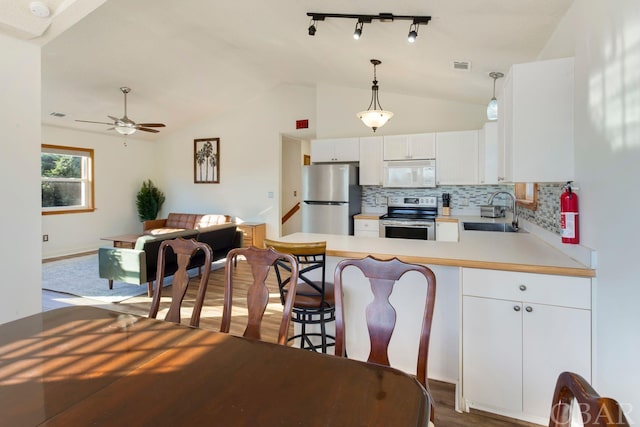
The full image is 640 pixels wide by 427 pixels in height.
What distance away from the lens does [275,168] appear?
22.8ft

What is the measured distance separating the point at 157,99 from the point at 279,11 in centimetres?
403


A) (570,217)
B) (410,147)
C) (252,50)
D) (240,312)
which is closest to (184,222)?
(252,50)

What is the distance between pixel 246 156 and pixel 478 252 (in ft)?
19.2

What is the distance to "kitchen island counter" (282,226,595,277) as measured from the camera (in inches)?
72.1

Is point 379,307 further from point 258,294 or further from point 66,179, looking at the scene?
point 66,179

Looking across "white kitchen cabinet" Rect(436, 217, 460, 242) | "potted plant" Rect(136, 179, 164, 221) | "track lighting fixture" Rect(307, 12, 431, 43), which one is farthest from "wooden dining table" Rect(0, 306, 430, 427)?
"potted plant" Rect(136, 179, 164, 221)

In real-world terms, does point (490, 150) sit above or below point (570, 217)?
above

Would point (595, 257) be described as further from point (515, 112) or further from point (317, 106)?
point (317, 106)

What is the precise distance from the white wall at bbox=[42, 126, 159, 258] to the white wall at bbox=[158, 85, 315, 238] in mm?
734

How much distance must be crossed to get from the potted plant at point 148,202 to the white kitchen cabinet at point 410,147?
5.55 m

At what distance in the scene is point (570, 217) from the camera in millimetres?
1938

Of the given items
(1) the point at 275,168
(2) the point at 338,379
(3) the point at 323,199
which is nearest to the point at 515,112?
(2) the point at 338,379

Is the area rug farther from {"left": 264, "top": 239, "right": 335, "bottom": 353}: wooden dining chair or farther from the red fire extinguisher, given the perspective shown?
the red fire extinguisher

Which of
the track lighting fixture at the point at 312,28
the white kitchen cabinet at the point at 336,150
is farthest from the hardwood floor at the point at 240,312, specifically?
the track lighting fixture at the point at 312,28
